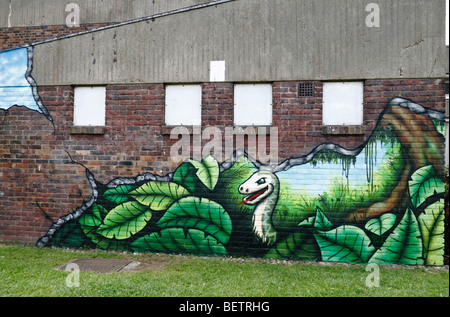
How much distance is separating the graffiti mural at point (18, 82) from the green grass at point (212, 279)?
112 inches

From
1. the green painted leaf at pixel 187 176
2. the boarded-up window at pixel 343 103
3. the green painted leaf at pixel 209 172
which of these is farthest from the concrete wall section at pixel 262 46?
the green painted leaf at pixel 187 176

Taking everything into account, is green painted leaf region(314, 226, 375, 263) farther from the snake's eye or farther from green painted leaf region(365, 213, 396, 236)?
the snake's eye

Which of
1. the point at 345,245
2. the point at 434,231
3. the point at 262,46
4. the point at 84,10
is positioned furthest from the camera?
the point at 84,10

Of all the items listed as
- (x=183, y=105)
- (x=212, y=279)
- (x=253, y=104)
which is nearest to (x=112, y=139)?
(x=183, y=105)

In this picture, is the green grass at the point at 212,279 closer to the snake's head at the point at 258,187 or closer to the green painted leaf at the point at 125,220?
the green painted leaf at the point at 125,220

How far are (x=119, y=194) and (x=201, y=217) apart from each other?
162cm

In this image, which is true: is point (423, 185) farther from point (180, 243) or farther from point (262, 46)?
point (180, 243)

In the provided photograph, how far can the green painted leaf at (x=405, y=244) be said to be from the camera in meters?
5.41

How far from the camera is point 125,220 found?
19.7 ft

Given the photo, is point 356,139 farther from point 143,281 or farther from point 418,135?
point 143,281

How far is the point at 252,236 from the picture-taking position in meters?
5.75

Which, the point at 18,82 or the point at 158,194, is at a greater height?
the point at 18,82

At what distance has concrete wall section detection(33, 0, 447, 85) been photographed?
214 inches

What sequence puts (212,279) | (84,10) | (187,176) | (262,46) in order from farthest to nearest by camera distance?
(84,10)
(187,176)
(262,46)
(212,279)
